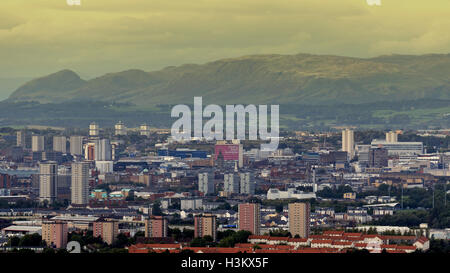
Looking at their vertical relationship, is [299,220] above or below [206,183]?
below

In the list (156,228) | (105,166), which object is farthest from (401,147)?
(156,228)

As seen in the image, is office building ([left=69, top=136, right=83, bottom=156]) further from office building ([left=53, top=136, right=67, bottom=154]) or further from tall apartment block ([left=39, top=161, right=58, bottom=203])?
tall apartment block ([left=39, top=161, right=58, bottom=203])

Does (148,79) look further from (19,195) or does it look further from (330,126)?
(19,195)

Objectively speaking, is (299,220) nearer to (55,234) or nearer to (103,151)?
(55,234)

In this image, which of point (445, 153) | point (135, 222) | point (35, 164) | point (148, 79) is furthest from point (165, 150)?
point (148, 79)

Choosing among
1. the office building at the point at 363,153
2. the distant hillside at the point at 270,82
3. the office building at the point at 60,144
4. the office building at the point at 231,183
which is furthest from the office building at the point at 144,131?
the office building at the point at 231,183

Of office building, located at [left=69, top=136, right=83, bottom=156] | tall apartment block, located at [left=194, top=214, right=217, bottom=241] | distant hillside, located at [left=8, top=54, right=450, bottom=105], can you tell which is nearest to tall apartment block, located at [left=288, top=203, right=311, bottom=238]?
tall apartment block, located at [left=194, top=214, right=217, bottom=241]
